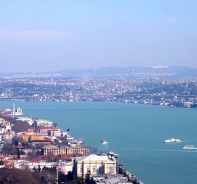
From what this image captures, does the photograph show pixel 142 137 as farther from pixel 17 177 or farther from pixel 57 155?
pixel 17 177

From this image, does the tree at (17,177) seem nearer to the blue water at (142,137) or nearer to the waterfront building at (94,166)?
the waterfront building at (94,166)

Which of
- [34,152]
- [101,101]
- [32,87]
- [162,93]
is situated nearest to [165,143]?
[34,152]

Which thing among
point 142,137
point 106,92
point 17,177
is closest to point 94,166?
point 17,177

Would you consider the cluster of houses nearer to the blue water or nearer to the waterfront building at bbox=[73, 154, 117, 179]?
the waterfront building at bbox=[73, 154, 117, 179]

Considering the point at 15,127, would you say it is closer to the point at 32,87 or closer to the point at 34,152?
the point at 34,152

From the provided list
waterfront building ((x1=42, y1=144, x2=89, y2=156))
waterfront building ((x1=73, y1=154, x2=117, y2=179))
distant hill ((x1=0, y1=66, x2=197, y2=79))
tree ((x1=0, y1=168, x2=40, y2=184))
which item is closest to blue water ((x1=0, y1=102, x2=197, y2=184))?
waterfront building ((x1=73, y1=154, x2=117, y2=179))
